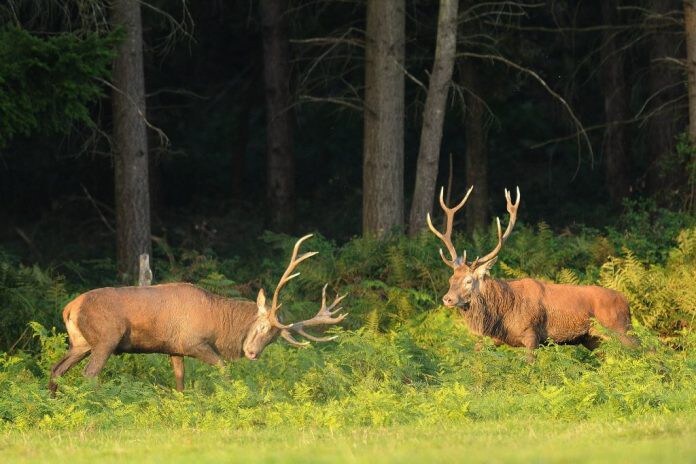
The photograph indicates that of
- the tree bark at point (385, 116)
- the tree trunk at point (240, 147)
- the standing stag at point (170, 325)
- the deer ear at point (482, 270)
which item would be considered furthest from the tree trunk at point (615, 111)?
the standing stag at point (170, 325)

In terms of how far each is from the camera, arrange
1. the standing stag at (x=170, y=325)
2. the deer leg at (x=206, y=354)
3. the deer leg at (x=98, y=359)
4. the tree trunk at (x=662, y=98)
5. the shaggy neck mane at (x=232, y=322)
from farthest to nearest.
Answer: the tree trunk at (x=662, y=98) < the shaggy neck mane at (x=232, y=322) < the deer leg at (x=206, y=354) < the standing stag at (x=170, y=325) < the deer leg at (x=98, y=359)

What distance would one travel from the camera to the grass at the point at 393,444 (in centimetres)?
1102

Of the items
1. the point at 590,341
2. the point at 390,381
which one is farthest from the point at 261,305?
the point at 590,341

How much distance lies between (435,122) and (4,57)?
26.8 ft

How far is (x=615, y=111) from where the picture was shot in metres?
32.2

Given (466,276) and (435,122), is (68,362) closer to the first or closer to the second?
(466,276)

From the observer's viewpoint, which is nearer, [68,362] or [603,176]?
[68,362]

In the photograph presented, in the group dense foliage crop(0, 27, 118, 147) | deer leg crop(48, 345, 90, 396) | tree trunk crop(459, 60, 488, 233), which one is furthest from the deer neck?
tree trunk crop(459, 60, 488, 233)

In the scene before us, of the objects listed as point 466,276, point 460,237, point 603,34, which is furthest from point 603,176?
point 466,276

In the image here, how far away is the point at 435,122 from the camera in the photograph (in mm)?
25062

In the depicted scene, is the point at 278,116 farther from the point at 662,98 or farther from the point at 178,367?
the point at 178,367

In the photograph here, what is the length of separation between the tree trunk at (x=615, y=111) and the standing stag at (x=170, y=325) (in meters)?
15.3

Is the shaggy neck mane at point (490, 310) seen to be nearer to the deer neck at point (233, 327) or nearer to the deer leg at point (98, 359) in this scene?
the deer neck at point (233, 327)

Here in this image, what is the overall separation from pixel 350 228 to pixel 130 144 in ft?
34.5
